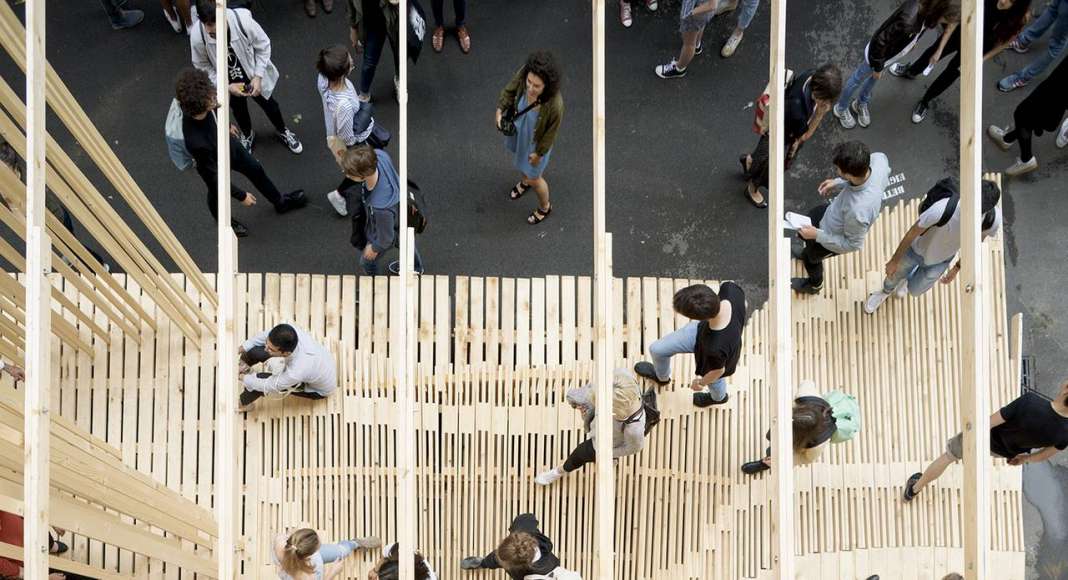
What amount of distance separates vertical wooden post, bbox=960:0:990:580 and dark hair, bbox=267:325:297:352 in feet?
11.4

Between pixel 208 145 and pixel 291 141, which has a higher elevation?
pixel 291 141

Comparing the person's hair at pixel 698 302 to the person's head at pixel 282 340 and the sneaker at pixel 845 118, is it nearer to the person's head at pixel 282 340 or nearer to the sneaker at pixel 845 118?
the person's head at pixel 282 340

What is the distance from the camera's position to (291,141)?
721cm

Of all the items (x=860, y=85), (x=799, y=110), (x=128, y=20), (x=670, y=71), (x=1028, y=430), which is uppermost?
(x=128, y=20)

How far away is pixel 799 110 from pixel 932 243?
117cm

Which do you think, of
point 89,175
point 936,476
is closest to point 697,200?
point 936,476

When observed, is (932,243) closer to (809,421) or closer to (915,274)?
(915,274)

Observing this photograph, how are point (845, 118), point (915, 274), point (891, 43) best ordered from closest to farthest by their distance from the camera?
point (915, 274), point (891, 43), point (845, 118)

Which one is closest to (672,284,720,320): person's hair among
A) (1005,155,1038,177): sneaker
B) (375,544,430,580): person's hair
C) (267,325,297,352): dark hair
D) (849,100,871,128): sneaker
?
(375,544,430,580): person's hair

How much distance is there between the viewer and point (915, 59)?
24.6 ft

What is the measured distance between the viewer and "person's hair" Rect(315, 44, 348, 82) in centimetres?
578

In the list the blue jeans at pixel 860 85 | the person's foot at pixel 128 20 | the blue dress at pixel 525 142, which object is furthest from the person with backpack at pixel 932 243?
the person's foot at pixel 128 20

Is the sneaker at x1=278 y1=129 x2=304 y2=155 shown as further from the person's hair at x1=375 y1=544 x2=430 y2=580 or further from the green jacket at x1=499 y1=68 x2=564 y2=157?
the person's hair at x1=375 y1=544 x2=430 y2=580

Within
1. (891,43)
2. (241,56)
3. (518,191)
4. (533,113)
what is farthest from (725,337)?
(241,56)
